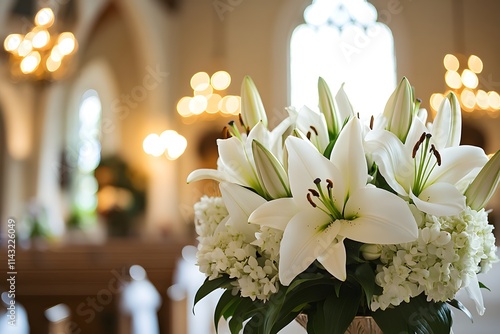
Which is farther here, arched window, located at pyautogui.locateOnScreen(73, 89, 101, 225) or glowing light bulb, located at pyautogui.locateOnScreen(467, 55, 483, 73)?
arched window, located at pyautogui.locateOnScreen(73, 89, 101, 225)

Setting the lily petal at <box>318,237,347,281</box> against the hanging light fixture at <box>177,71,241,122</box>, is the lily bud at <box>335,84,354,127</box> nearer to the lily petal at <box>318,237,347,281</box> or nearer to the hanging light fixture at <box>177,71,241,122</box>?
the lily petal at <box>318,237,347,281</box>

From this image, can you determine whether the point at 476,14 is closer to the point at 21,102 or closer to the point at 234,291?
the point at 21,102

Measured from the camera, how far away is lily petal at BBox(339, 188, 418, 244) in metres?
0.73

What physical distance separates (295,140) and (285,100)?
10013mm

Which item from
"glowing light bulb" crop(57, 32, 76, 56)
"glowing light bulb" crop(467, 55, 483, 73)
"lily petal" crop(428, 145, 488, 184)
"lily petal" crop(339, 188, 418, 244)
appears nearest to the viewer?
"lily petal" crop(339, 188, 418, 244)

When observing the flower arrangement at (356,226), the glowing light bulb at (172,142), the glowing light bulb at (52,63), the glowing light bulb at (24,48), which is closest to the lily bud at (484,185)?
the flower arrangement at (356,226)

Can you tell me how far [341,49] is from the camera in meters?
10.9

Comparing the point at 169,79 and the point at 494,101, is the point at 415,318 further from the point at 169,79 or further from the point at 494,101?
the point at 169,79

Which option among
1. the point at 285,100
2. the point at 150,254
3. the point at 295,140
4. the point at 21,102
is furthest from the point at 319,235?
the point at 21,102

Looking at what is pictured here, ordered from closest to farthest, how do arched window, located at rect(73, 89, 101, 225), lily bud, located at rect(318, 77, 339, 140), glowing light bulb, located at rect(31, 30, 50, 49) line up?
lily bud, located at rect(318, 77, 339, 140) → glowing light bulb, located at rect(31, 30, 50, 49) → arched window, located at rect(73, 89, 101, 225)

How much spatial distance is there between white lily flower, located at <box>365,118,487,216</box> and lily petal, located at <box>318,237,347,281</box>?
113 mm

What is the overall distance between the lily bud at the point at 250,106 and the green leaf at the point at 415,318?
1.12 feet

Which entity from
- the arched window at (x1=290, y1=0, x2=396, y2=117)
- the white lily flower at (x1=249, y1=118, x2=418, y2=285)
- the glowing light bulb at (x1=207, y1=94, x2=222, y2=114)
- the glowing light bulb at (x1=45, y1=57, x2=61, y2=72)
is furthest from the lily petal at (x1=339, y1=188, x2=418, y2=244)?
the arched window at (x1=290, y1=0, x2=396, y2=117)

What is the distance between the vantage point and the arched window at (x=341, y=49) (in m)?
10.6
